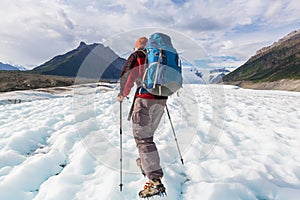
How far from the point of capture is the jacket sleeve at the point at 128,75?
12.5ft

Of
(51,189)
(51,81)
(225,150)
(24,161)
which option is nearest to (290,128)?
(225,150)

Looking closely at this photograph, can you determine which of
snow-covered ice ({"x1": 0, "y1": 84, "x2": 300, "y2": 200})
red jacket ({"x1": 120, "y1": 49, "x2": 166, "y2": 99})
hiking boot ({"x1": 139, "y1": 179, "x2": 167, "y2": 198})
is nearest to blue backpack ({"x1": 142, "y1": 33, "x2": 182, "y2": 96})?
red jacket ({"x1": 120, "y1": 49, "x2": 166, "y2": 99})

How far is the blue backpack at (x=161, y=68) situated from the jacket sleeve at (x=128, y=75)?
27 centimetres

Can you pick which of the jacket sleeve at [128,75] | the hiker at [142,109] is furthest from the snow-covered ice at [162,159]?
the jacket sleeve at [128,75]

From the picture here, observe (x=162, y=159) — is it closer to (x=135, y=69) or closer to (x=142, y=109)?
(x=142, y=109)

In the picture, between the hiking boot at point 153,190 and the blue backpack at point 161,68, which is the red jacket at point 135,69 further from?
the hiking boot at point 153,190

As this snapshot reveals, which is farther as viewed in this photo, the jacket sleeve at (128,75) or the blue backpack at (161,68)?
the jacket sleeve at (128,75)

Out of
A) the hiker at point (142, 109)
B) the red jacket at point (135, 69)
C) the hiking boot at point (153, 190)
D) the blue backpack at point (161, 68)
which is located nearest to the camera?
the hiking boot at point (153, 190)

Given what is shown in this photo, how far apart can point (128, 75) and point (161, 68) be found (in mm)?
644

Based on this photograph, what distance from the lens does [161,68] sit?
355 centimetres

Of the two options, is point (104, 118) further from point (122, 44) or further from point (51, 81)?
point (51, 81)

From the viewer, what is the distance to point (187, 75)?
4828 mm

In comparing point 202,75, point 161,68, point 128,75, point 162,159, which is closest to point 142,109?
point 128,75

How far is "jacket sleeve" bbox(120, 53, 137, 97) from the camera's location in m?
3.80
